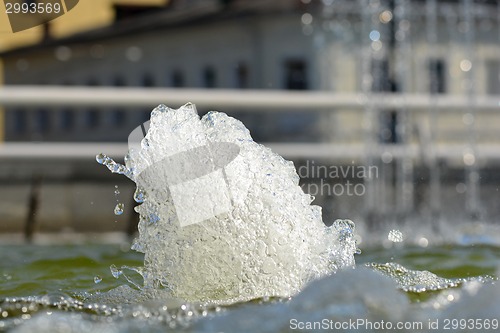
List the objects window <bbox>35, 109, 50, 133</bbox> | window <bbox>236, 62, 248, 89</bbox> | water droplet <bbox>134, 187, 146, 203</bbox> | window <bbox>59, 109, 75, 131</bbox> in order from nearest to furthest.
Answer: water droplet <bbox>134, 187, 146, 203</bbox> → window <bbox>35, 109, 50, 133</bbox> → window <bbox>59, 109, 75, 131</bbox> → window <bbox>236, 62, 248, 89</bbox>

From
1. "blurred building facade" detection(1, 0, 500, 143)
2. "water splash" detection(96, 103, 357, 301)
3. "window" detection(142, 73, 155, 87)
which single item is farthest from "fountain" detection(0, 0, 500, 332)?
"window" detection(142, 73, 155, 87)

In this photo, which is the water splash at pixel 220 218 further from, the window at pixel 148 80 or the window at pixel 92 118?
the window at pixel 148 80

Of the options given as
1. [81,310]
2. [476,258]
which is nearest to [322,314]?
[81,310]

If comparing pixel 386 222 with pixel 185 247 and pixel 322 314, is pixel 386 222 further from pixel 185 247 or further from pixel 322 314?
pixel 322 314

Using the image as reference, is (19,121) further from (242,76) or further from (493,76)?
(493,76)

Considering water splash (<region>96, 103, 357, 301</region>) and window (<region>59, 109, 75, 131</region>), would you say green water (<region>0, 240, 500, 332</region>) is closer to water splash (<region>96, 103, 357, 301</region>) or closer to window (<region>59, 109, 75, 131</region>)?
water splash (<region>96, 103, 357, 301</region>)
